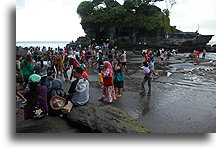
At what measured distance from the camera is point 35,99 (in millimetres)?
3535

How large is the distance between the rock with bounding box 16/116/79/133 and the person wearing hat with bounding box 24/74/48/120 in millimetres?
109

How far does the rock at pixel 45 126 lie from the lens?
349 cm

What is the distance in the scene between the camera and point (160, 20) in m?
39.8

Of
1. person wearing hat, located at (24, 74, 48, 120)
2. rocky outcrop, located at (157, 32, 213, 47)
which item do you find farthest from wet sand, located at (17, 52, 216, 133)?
rocky outcrop, located at (157, 32, 213, 47)

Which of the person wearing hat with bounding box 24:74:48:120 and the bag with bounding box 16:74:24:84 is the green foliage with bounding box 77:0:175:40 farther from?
the person wearing hat with bounding box 24:74:48:120

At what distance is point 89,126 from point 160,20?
131 feet

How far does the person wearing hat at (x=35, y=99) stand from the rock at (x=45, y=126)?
0.36 feet

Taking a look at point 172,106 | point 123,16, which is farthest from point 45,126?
point 123,16

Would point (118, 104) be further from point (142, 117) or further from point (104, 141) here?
point (104, 141)

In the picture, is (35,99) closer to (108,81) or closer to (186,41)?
(108,81)

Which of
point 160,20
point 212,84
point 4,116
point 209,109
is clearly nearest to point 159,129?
point 209,109

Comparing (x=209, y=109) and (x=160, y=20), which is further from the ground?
(x=160, y=20)

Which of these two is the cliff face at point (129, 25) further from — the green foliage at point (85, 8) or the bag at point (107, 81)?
the bag at point (107, 81)

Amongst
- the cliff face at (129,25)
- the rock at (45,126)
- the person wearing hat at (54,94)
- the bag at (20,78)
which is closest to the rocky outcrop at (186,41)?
the cliff face at (129,25)
